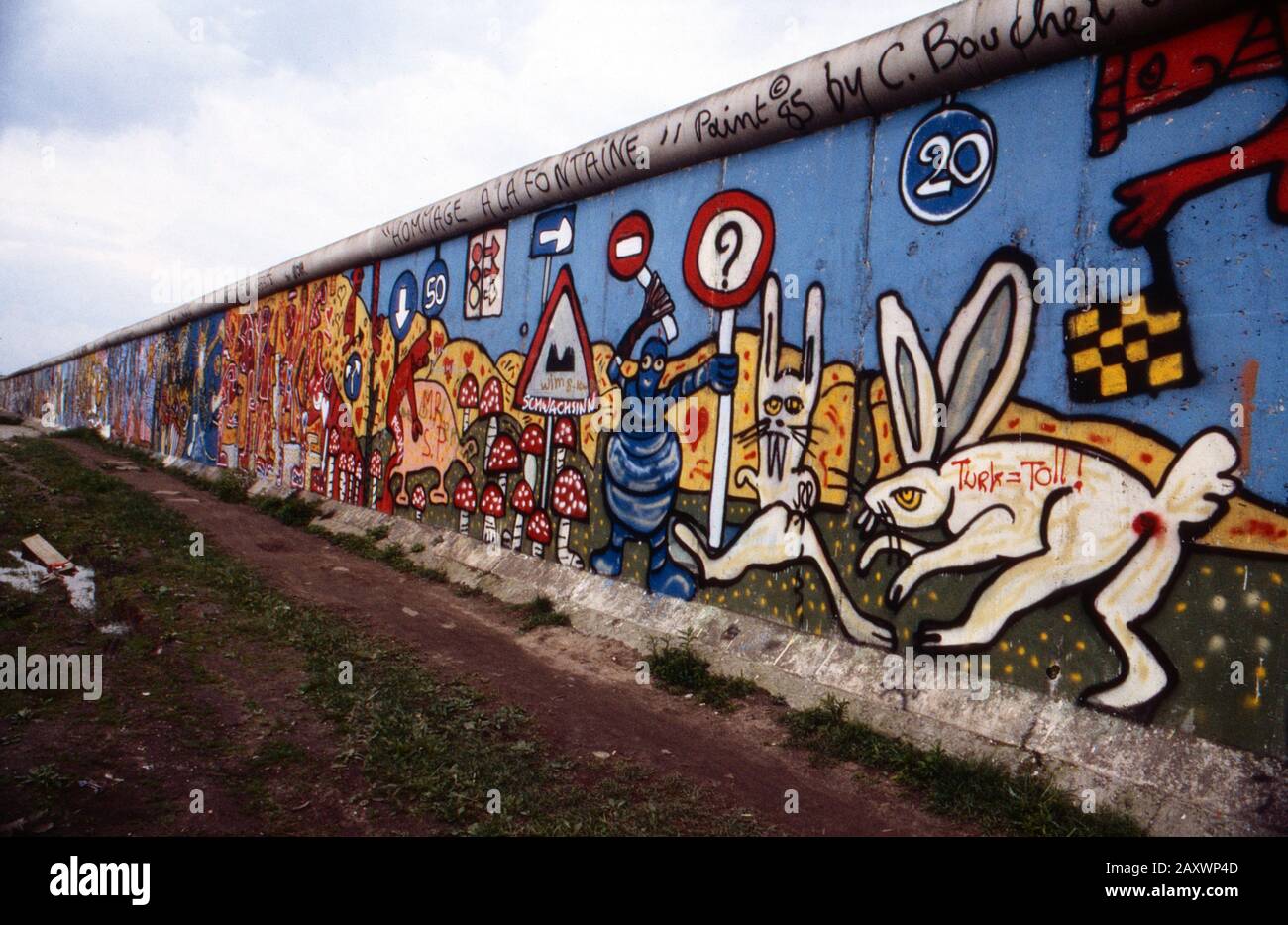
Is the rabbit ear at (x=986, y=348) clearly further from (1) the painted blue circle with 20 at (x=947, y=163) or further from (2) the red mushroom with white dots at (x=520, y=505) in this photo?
(2) the red mushroom with white dots at (x=520, y=505)

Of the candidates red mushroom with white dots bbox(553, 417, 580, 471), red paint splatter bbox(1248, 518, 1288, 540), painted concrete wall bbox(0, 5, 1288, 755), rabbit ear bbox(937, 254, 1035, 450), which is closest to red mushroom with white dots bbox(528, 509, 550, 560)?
painted concrete wall bbox(0, 5, 1288, 755)

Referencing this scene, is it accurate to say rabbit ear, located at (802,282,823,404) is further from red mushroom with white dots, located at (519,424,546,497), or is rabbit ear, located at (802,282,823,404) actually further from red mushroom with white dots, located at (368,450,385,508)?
red mushroom with white dots, located at (368,450,385,508)

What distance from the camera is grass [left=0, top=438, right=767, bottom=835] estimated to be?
3283 mm

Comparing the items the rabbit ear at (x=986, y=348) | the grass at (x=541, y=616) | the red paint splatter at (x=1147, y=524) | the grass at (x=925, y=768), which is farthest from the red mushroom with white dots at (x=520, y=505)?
the red paint splatter at (x=1147, y=524)

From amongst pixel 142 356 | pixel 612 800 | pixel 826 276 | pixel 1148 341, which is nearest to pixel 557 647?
pixel 612 800

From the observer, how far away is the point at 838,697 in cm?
454

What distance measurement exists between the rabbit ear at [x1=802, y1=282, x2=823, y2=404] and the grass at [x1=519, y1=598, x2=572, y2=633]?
9.42 ft

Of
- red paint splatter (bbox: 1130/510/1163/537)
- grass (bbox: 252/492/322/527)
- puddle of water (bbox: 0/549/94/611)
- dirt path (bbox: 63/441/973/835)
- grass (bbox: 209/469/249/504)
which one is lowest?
dirt path (bbox: 63/441/973/835)

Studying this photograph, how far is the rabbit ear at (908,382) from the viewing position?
4523mm

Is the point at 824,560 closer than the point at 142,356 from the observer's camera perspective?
Yes

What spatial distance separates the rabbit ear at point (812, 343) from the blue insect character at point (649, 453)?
2.32ft

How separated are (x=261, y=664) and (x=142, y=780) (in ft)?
5.39

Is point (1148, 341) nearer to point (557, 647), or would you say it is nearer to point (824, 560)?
point (824, 560)

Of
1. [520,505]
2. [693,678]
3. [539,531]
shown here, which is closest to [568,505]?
[539,531]
